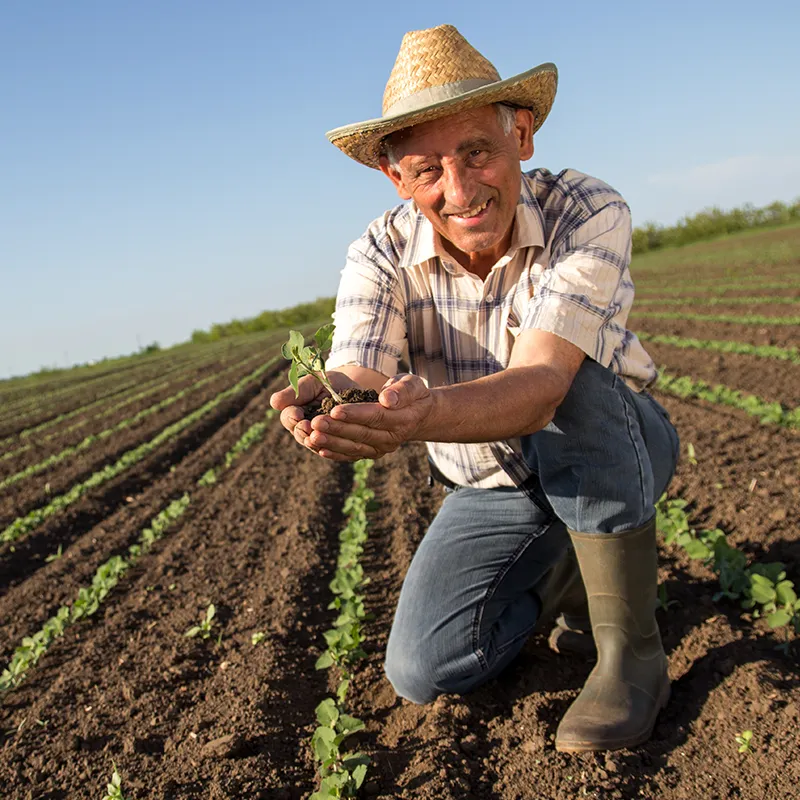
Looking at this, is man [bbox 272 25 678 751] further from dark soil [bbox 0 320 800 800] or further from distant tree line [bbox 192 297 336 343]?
distant tree line [bbox 192 297 336 343]

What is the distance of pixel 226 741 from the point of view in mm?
2525

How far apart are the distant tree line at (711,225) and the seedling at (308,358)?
46864mm

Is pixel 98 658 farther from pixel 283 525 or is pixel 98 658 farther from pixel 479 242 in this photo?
pixel 479 242

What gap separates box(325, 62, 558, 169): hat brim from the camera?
2.21m

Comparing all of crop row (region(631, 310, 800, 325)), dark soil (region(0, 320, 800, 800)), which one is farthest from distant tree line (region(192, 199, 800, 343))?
dark soil (region(0, 320, 800, 800))

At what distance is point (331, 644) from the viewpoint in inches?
120

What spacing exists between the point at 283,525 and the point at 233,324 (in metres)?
47.3

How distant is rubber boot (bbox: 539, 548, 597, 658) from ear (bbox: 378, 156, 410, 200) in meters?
1.40

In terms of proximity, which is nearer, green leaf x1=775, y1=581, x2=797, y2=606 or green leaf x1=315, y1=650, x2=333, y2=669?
green leaf x1=775, y1=581, x2=797, y2=606

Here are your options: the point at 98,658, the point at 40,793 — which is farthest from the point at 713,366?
the point at 40,793

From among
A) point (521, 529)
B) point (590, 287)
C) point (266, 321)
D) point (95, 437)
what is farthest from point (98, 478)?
point (266, 321)

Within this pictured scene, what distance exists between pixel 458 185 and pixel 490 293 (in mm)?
399

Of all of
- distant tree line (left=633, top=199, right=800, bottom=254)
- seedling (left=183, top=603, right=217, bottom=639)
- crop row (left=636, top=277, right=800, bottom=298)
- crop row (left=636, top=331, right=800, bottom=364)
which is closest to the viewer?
seedling (left=183, top=603, right=217, bottom=639)

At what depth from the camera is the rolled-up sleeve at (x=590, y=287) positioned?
227 centimetres
